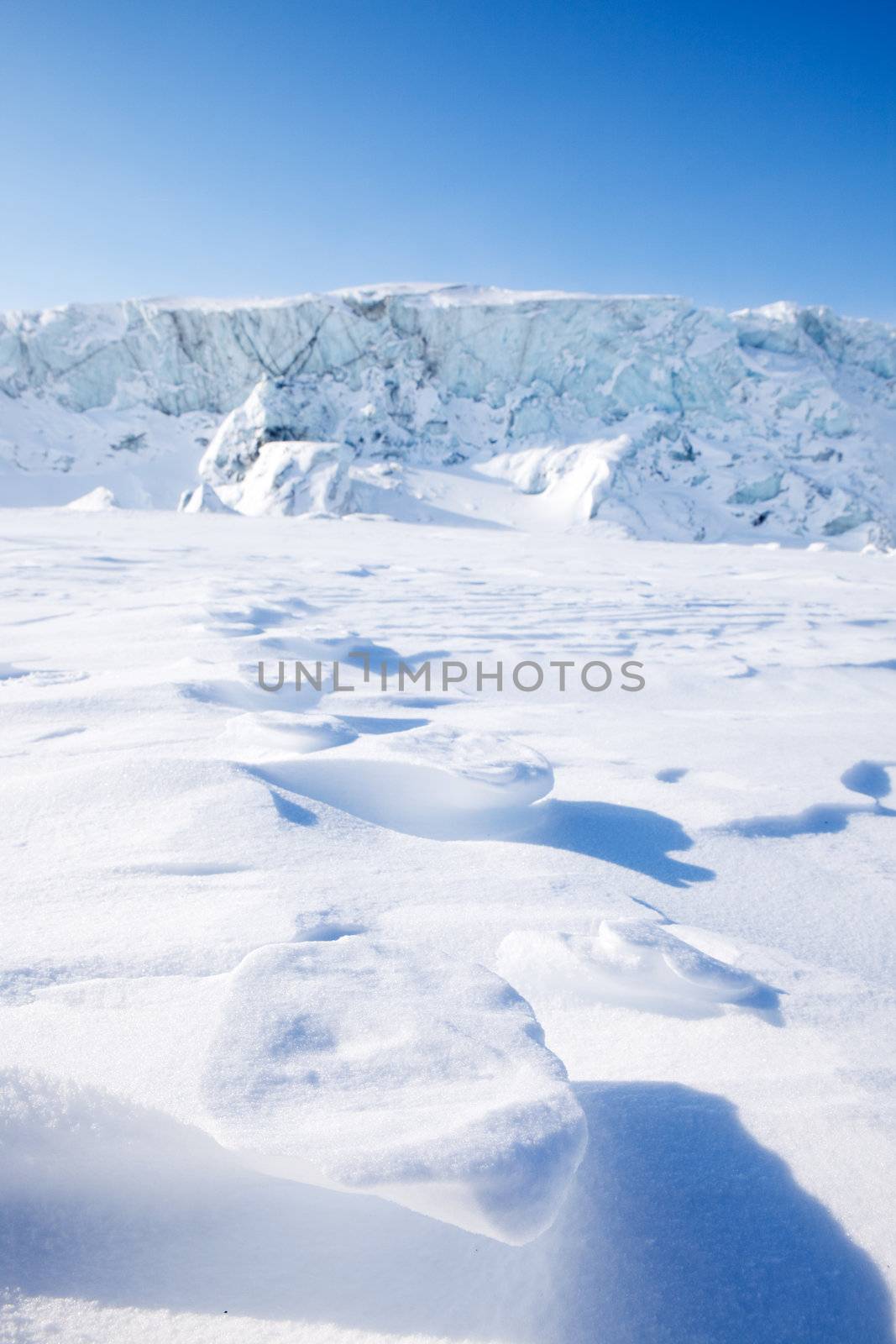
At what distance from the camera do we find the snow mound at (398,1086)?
50cm

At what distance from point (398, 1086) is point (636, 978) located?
32 centimetres

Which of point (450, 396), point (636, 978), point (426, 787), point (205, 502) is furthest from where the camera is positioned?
point (450, 396)

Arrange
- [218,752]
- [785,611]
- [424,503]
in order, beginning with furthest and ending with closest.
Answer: [424,503], [785,611], [218,752]

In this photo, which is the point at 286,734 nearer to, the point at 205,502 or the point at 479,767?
the point at 479,767

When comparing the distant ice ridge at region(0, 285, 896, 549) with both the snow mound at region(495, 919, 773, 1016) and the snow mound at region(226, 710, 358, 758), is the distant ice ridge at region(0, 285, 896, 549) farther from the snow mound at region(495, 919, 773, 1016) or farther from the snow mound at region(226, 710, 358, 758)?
the snow mound at region(495, 919, 773, 1016)

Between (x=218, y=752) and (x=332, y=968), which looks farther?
(x=218, y=752)

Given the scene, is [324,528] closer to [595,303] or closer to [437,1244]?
[437,1244]

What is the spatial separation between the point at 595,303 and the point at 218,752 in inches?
770

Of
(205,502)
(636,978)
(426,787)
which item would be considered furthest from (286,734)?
(205,502)

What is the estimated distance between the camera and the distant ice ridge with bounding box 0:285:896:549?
1622 cm

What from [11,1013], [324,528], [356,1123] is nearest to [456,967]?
[356,1123]

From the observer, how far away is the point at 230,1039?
0.62 m

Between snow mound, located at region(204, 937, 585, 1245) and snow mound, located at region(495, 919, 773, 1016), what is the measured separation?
9 cm

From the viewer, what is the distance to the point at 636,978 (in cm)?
81
